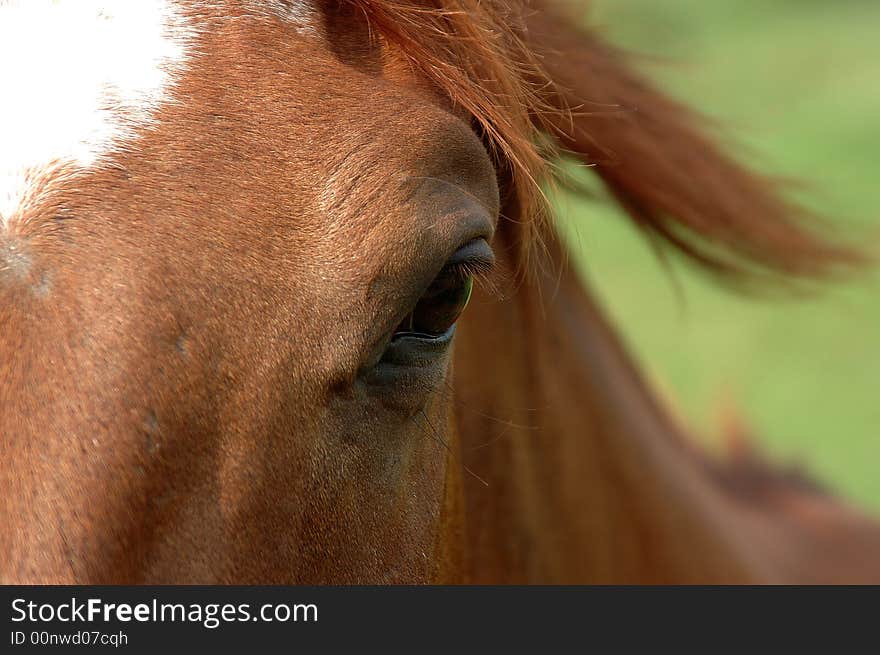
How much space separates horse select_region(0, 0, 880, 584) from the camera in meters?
1.00

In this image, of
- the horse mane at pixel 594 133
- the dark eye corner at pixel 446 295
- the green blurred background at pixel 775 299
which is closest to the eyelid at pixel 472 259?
the dark eye corner at pixel 446 295

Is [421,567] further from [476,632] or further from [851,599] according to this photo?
[851,599]

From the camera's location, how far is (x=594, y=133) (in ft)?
5.91

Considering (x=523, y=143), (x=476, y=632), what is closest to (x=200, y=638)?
(x=476, y=632)

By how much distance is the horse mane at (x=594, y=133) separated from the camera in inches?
53.2

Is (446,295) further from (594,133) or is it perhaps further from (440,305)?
(594,133)

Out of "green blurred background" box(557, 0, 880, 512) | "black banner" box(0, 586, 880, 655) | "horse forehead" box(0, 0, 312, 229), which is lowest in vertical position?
"green blurred background" box(557, 0, 880, 512)

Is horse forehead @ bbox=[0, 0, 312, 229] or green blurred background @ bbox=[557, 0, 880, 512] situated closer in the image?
horse forehead @ bbox=[0, 0, 312, 229]

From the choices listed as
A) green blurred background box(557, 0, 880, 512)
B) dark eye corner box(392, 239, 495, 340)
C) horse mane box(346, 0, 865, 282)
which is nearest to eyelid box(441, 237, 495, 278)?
dark eye corner box(392, 239, 495, 340)

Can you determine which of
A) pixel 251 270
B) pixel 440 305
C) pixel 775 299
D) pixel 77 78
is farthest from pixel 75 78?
pixel 775 299

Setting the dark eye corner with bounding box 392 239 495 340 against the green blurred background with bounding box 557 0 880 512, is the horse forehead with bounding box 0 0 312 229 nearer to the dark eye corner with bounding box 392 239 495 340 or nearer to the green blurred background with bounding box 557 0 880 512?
the dark eye corner with bounding box 392 239 495 340

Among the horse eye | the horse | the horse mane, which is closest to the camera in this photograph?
the horse

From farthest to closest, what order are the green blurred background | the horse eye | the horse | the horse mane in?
the green blurred background, the horse mane, the horse eye, the horse

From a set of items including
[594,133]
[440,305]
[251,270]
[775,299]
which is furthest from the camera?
[775,299]
